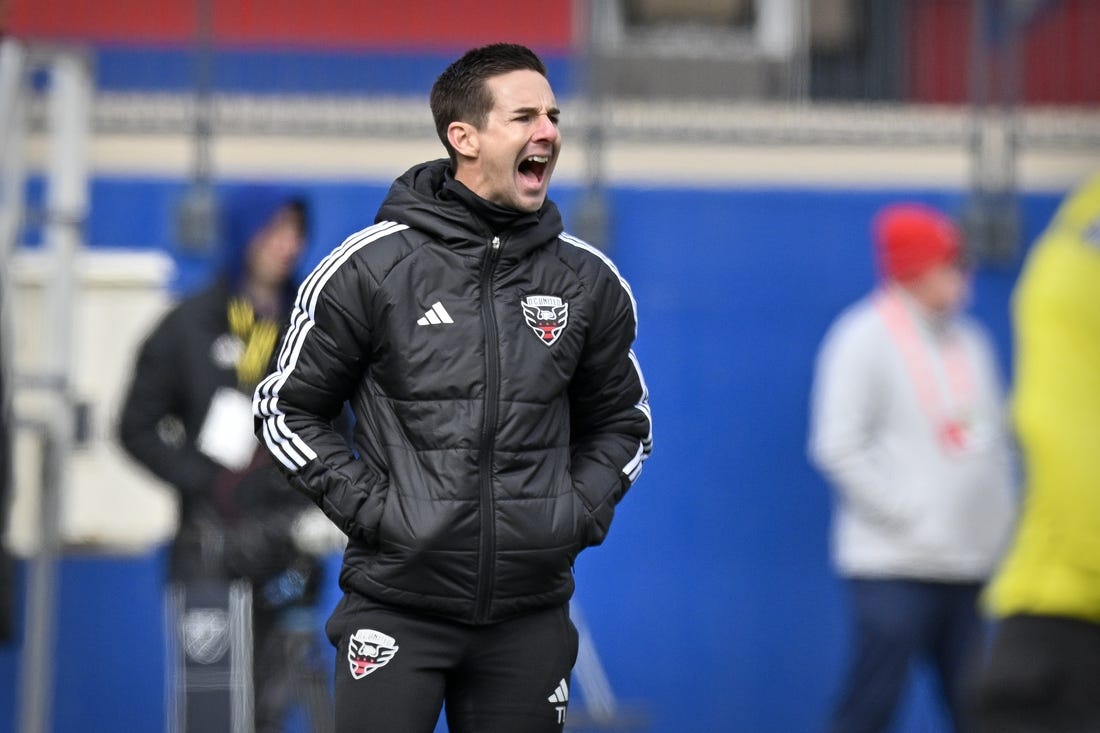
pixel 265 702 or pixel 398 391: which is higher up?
pixel 398 391

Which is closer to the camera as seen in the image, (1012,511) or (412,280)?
(412,280)

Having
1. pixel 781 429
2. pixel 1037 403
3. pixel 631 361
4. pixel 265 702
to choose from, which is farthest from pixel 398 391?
pixel 781 429

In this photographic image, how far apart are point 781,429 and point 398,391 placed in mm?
4126

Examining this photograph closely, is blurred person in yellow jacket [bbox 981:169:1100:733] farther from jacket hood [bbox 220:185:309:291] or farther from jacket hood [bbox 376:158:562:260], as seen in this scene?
jacket hood [bbox 220:185:309:291]

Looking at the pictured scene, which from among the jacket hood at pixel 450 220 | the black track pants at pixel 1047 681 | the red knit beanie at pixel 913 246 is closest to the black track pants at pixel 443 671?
the jacket hood at pixel 450 220

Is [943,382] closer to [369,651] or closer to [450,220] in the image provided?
[450,220]

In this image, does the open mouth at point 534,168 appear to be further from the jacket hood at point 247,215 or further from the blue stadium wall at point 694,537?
the blue stadium wall at point 694,537

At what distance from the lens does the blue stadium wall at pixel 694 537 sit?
7824 mm

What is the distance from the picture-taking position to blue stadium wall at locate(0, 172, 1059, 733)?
7824 mm

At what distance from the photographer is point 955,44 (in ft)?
27.8

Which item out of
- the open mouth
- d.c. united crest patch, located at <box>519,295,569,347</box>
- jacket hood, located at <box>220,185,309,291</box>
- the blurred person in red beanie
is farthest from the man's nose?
the blurred person in red beanie

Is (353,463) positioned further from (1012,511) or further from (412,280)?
(1012,511)

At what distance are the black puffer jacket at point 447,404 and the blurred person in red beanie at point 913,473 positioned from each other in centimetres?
260

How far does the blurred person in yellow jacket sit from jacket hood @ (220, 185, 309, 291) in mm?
3051
